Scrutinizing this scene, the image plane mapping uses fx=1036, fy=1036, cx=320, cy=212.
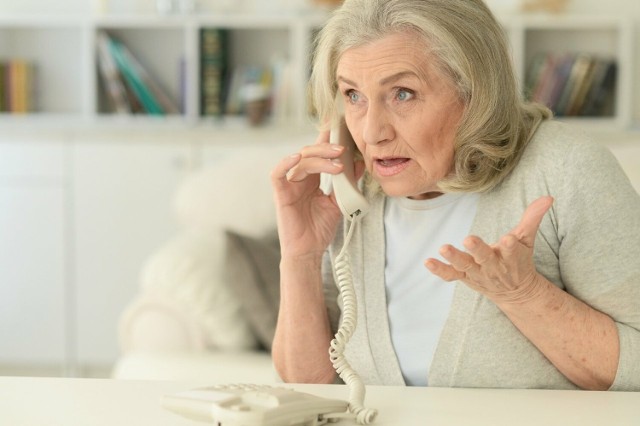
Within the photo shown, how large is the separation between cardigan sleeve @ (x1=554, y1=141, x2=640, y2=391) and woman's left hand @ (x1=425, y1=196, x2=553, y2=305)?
0.40ft

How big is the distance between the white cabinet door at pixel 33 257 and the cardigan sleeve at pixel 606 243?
2870 millimetres

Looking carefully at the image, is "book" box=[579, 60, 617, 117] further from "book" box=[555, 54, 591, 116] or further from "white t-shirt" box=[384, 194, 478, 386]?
"white t-shirt" box=[384, 194, 478, 386]

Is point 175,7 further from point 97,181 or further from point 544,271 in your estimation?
point 544,271

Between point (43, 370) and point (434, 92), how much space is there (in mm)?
3005

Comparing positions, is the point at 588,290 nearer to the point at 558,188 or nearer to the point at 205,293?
the point at 558,188

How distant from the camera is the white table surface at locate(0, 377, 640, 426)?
1.11 m

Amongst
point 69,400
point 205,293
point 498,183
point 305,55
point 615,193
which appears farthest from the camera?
point 305,55

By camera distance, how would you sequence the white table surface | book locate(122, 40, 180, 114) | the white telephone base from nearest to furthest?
1. the white telephone base
2. the white table surface
3. book locate(122, 40, 180, 114)

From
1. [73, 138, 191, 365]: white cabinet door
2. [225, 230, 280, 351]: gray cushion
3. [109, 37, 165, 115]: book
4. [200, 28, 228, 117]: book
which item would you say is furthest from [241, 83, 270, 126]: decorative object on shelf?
[225, 230, 280, 351]: gray cushion

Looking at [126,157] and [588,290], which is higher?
[588,290]

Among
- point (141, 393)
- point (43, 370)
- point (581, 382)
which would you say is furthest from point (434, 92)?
point (43, 370)

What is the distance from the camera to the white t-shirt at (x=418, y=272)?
1.48m

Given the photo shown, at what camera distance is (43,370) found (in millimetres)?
4027

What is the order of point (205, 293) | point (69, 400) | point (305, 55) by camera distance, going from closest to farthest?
point (69, 400) → point (205, 293) → point (305, 55)
